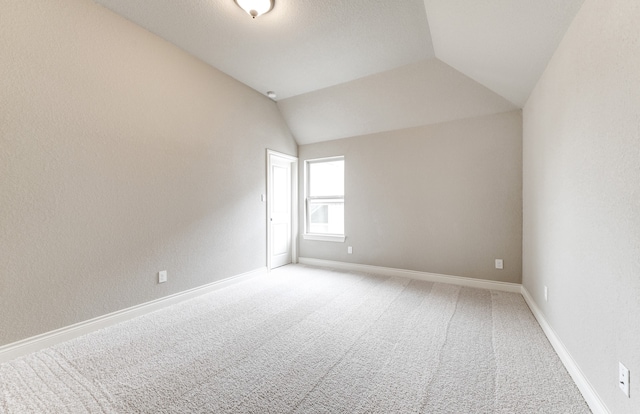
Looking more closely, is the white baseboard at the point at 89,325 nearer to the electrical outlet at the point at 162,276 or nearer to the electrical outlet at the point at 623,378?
the electrical outlet at the point at 162,276

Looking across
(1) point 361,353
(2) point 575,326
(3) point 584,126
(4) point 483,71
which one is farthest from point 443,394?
(4) point 483,71

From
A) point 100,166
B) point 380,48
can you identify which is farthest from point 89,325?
point 380,48

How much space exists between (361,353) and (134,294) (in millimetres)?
2269

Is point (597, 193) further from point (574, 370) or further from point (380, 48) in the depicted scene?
point (380, 48)

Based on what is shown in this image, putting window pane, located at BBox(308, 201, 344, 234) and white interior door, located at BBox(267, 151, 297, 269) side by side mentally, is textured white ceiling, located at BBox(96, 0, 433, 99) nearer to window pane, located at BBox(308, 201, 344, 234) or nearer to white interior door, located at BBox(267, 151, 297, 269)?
white interior door, located at BBox(267, 151, 297, 269)

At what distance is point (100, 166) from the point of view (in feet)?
7.55

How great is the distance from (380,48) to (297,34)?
91 centimetres

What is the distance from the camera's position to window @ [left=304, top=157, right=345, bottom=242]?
4.59 metres

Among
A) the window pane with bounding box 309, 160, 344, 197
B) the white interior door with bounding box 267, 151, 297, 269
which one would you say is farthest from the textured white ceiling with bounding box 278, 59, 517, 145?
the white interior door with bounding box 267, 151, 297, 269

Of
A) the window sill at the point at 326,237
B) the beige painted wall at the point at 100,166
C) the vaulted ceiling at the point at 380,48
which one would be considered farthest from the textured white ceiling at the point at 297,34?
the window sill at the point at 326,237

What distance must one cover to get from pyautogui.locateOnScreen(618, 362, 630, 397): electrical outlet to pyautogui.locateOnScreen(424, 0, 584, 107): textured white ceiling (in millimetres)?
1961

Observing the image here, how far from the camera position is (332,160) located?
462 cm

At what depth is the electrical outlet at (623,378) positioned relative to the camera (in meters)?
1.08

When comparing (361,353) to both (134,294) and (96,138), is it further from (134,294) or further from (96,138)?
(96,138)
